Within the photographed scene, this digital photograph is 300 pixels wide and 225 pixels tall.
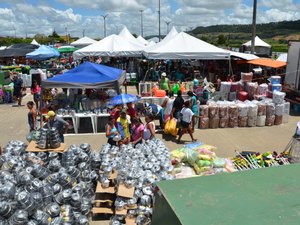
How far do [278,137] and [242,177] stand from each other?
8.13 metres

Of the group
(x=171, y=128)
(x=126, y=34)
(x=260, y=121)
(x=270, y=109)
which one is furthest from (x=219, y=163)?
(x=126, y=34)

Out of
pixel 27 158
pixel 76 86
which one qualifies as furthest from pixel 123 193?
pixel 76 86

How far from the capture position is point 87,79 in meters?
11.0

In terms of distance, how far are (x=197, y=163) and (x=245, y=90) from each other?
7626 millimetres

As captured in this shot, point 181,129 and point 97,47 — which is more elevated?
point 97,47

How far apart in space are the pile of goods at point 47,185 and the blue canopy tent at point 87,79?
383 centimetres

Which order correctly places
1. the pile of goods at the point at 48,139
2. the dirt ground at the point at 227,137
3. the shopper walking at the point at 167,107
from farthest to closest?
the shopper walking at the point at 167,107 < the dirt ground at the point at 227,137 < the pile of goods at the point at 48,139

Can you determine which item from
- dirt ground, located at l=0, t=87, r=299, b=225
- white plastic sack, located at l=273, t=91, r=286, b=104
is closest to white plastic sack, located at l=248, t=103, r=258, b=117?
dirt ground, located at l=0, t=87, r=299, b=225

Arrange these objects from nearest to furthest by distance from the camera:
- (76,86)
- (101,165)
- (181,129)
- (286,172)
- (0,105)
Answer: (286,172)
(101,165)
(181,129)
(76,86)
(0,105)

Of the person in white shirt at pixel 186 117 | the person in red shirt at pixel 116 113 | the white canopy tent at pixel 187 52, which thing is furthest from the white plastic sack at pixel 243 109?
the person in red shirt at pixel 116 113

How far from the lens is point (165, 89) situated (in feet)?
47.3

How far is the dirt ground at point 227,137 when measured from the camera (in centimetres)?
947

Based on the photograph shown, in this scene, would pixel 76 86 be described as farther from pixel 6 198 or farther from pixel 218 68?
pixel 218 68

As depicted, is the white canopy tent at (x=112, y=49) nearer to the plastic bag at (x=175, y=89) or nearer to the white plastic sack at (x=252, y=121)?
the plastic bag at (x=175, y=89)
